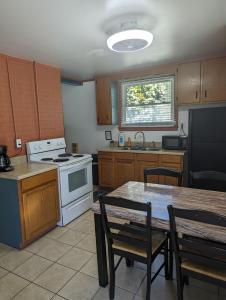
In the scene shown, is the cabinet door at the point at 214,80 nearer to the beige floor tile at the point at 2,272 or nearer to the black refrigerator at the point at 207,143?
the black refrigerator at the point at 207,143

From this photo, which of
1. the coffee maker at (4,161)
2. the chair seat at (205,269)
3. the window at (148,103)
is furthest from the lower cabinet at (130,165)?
the chair seat at (205,269)

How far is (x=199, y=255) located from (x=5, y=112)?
2629 millimetres

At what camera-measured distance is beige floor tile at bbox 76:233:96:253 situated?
7.95ft

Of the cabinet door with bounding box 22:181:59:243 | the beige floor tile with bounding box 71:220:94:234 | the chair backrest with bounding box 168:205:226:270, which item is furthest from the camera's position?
the beige floor tile with bounding box 71:220:94:234

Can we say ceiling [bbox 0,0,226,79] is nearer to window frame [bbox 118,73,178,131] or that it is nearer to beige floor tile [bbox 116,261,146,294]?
window frame [bbox 118,73,178,131]

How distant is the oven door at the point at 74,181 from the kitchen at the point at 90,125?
1 cm

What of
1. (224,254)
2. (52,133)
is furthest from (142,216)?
(52,133)

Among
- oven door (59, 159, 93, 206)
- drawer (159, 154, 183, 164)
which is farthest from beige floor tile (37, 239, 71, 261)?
drawer (159, 154, 183, 164)

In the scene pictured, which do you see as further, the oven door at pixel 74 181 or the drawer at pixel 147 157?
the drawer at pixel 147 157

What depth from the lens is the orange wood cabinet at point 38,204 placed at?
238 centimetres

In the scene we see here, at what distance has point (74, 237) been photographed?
266 centimetres

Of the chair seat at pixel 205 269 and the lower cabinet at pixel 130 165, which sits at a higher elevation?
the lower cabinet at pixel 130 165

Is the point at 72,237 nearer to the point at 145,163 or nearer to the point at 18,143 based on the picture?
the point at 18,143

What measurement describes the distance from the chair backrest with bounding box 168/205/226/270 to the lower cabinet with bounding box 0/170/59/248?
5.47 feet
